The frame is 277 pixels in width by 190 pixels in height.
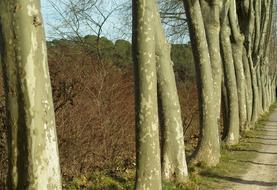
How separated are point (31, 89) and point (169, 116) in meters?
4.85

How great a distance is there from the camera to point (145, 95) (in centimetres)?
803

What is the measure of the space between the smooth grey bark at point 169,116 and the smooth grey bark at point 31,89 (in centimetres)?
433

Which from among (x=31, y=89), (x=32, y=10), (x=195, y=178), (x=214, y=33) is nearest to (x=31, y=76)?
(x=31, y=89)

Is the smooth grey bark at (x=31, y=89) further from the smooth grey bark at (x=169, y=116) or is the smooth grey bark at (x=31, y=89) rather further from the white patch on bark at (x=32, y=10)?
the smooth grey bark at (x=169, y=116)

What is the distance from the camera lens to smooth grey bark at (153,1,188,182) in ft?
31.0

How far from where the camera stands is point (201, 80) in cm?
1244

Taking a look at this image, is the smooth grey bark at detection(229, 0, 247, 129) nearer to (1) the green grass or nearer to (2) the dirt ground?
(2) the dirt ground

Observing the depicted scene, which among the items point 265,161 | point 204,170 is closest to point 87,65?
point 204,170

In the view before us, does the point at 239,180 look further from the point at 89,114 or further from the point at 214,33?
the point at 214,33

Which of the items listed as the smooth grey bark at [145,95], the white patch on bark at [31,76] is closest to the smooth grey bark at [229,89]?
the smooth grey bark at [145,95]

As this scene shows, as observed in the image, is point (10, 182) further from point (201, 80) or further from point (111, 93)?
point (111, 93)

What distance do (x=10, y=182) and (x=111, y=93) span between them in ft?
31.2

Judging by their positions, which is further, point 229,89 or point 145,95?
point 229,89

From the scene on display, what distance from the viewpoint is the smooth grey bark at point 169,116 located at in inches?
372
